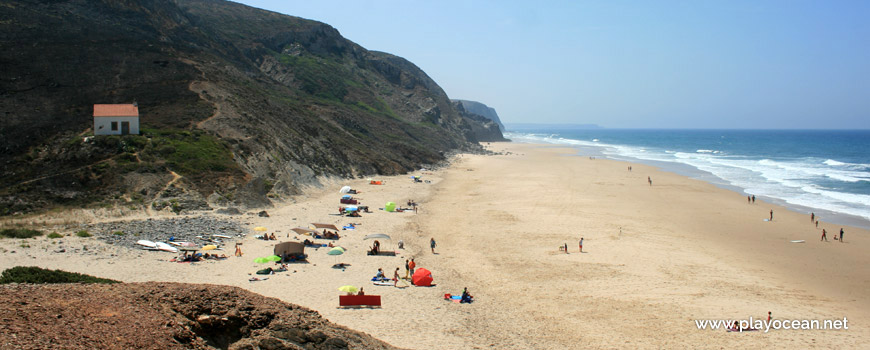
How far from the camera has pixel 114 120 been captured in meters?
35.4

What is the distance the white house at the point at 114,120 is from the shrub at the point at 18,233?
13.7m

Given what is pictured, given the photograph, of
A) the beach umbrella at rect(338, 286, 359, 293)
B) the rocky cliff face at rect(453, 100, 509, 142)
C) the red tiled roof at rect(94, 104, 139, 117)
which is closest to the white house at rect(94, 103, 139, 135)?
the red tiled roof at rect(94, 104, 139, 117)

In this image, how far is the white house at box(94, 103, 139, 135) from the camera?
115 feet

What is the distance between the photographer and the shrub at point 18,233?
22625mm

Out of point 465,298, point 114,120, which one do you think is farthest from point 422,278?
point 114,120

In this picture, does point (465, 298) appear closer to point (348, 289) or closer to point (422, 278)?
point (422, 278)

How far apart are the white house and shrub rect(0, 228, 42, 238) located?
44.9 feet

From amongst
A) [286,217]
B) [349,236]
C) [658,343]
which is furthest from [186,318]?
[286,217]

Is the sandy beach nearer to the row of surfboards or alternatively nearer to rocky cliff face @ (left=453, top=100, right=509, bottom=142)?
the row of surfboards

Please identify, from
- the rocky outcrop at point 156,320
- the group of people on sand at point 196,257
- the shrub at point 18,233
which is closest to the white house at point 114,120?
the shrub at point 18,233

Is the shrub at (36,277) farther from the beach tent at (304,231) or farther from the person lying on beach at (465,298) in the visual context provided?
the beach tent at (304,231)

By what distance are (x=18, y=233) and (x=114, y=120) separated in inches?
569

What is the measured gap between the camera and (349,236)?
93.9 feet

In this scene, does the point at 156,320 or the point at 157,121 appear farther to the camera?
the point at 157,121
